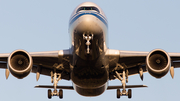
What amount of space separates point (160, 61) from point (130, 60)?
8.27 ft

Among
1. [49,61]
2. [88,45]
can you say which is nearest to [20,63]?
[49,61]

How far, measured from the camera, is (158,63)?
24062mm

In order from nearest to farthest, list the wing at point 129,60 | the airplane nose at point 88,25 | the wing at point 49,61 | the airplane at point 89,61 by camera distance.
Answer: the airplane nose at point 88,25 → the airplane at point 89,61 → the wing at point 129,60 → the wing at point 49,61

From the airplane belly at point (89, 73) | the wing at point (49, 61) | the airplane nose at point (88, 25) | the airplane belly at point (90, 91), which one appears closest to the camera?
the airplane nose at point (88, 25)

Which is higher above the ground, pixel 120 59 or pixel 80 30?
pixel 80 30

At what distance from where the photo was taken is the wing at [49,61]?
25062 millimetres

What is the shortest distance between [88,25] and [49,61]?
6.10m

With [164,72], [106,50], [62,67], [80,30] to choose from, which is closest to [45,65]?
[62,67]

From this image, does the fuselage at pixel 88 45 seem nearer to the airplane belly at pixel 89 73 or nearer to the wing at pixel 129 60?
the airplane belly at pixel 89 73

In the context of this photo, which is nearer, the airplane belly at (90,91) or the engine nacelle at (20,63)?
the engine nacelle at (20,63)

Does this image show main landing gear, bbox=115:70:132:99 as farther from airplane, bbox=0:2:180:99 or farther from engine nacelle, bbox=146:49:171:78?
engine nacelle, bbox=146:49:171:78

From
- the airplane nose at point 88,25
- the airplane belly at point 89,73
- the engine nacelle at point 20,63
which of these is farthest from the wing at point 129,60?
the engine nacelle at point 20,63

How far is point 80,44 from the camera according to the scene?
2200 centimetres

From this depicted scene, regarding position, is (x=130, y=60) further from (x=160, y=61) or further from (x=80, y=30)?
(x=80, y=30)
